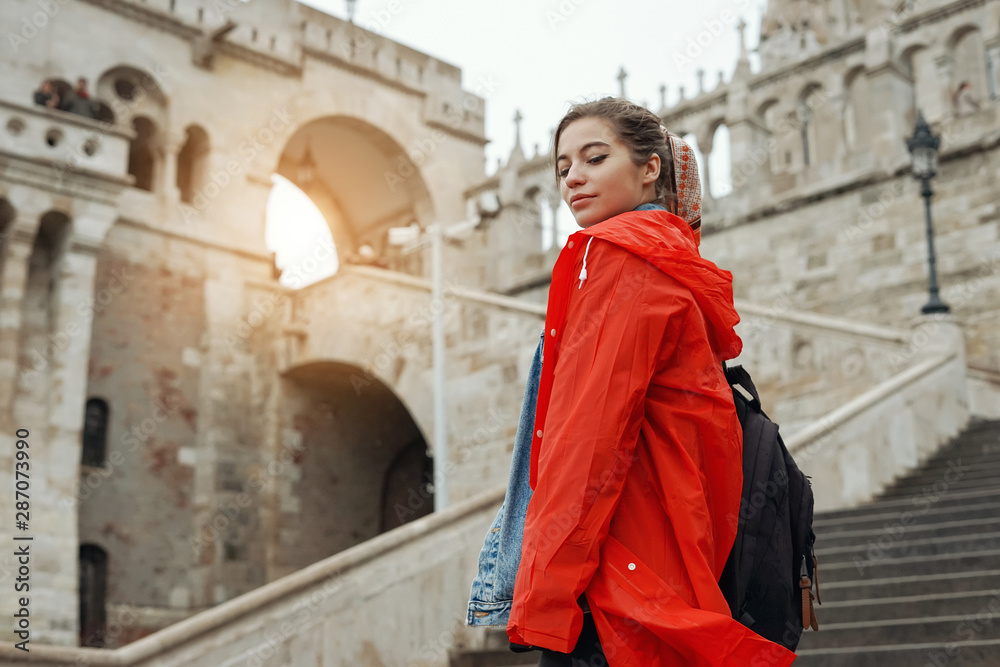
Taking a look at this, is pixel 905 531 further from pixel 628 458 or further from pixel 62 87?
pixel 62 87

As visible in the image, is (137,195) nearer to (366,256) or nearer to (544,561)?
(366,256)

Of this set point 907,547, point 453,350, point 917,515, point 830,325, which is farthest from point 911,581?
point 453,350

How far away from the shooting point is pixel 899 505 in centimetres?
715

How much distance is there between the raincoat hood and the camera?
6.10 ft

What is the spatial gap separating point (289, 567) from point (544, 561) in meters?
15.8

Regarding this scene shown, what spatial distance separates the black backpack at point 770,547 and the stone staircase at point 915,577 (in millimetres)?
2494

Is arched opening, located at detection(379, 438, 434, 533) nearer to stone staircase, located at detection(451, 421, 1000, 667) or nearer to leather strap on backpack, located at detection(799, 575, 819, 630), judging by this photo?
stone staircase, located at detection(451, 421, 1000, 667)

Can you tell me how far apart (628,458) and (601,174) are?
586mm

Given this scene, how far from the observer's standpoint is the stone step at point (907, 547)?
18.9 ft

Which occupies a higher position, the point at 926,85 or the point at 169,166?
the point at 926,85

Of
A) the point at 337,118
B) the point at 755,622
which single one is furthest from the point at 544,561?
the point at 337,118

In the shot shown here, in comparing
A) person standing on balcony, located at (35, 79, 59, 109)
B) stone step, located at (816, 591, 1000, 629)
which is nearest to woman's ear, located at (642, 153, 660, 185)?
stone step, located at (816, 591, 1000, 629)

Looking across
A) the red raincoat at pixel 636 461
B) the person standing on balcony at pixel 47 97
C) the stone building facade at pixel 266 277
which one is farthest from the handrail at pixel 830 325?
the person standing on balcony at pixel 47 97

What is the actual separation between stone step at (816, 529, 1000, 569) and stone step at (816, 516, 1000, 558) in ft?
0.11
